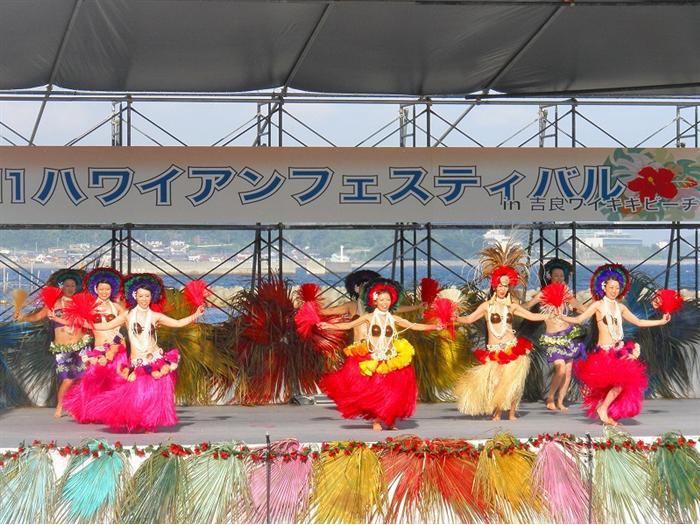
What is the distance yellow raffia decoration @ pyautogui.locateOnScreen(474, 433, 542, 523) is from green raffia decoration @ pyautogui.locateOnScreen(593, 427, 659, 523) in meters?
0.37

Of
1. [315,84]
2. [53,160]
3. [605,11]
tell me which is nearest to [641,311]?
[605,11]

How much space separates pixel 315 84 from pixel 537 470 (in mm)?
5934

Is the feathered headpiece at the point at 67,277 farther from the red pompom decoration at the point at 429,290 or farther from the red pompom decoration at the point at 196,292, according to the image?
the red pompom decoration at the point at 429,290

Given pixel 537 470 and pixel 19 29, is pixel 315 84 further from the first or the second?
pixel 537 470

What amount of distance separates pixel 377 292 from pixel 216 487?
343 cm

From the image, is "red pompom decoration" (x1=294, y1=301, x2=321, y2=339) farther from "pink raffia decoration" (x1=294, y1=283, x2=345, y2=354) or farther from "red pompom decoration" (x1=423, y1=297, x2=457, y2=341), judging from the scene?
"red pompom decoration" (x1=423, y1=297, x2=457, y2=341)

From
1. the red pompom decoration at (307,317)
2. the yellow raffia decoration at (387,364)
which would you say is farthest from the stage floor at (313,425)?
the red pompom decoration at (307,317)

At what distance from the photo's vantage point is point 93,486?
6879mm

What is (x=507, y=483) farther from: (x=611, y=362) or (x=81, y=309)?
(x=81, y=309)

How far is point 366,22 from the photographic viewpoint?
1030 cm

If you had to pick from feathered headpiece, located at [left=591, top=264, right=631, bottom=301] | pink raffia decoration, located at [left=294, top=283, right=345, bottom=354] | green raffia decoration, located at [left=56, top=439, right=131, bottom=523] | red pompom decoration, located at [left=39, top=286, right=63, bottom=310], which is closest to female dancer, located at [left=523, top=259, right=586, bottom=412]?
feathered headpiece, located at [left=591, top=264, right=631, bottom=301]

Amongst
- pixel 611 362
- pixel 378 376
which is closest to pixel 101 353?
pixel 378 376

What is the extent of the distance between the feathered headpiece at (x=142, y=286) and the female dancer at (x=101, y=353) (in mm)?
152

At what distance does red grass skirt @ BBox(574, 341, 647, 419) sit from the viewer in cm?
993
